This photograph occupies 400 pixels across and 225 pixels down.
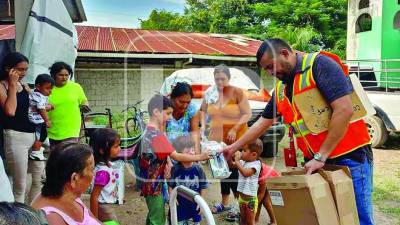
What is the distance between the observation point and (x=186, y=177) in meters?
3.78

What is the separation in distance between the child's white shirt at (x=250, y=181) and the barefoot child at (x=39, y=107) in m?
2.22

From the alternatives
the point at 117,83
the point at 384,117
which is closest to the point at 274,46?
the point at 384,117

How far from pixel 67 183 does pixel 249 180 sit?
2378mm

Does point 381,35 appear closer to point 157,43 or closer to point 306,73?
point 157,43

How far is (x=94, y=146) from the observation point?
Result: 10.6 ft

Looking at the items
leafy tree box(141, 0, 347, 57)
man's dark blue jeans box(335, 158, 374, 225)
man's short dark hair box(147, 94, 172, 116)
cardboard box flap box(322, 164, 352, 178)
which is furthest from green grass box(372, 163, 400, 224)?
leafy tree box(141, 0, 347, 57)

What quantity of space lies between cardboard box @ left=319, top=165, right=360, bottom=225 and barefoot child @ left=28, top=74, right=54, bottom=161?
10.3 ft

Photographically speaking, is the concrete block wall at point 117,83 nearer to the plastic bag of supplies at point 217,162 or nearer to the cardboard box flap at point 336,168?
the plastic bag of supplies at point 217,162

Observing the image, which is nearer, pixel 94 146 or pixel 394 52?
pixel 94 146

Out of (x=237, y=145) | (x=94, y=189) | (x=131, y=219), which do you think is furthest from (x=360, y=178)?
(x=131, y=219)

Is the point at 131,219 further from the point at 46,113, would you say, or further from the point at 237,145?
the point at 237,145

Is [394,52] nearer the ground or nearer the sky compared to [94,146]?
nearer the sky

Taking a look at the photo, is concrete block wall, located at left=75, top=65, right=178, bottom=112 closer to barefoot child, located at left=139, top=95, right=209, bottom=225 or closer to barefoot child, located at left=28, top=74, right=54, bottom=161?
barefoot child, located at left=28, top=74, right=54, bottom=161

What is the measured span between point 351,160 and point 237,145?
116cm
